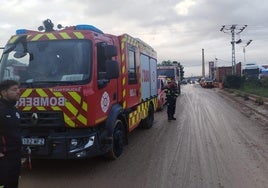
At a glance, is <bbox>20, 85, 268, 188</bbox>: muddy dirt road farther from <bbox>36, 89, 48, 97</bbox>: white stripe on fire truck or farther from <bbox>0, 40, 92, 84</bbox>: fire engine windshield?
<bbox>0, 40, 92, 84</bbox>: fire engine windshield

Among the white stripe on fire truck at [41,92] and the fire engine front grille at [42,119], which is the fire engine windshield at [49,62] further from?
the fire engine front grille at [42,119]

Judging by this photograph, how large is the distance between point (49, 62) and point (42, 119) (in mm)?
1063

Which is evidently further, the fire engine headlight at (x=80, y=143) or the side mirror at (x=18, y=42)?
the side mirror at (x=18, y=42)

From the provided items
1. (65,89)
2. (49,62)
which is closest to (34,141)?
(65,89)

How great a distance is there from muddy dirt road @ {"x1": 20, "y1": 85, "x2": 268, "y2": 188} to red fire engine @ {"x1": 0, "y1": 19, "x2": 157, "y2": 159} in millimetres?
465

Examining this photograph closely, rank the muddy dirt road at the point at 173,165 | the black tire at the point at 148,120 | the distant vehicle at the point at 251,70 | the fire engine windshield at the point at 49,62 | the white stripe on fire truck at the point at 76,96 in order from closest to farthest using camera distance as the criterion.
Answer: the muddy dirt road at the point at 173,165
the white stripe on fire truck at the point at 76,96
the fire engine windshield at the point at 49,62
the black tire at the point at 148,120
the distant vehicle at the point at 251,70

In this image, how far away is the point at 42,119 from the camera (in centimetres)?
685

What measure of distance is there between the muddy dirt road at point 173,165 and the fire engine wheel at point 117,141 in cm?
16

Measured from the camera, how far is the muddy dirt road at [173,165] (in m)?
6.59

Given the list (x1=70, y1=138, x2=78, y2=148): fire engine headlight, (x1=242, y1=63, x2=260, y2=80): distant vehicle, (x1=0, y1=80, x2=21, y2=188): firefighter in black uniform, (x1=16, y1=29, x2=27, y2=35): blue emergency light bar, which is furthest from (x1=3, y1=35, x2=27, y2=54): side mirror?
(x1=242, y1=63, x2=260, y2=80): distant vehicle

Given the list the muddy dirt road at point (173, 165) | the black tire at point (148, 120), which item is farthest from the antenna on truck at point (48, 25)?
the black tire at point (148, 120)

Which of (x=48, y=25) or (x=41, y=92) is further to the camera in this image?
(x=48, y=25)

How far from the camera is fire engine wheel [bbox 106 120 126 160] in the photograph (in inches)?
316

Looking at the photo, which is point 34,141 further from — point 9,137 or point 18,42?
point 9,137
